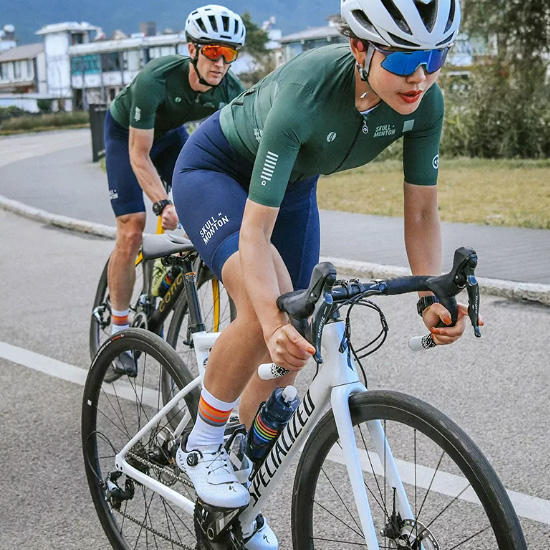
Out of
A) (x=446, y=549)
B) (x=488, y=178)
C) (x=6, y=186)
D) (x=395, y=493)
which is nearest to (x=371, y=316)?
(x=446, y=549)

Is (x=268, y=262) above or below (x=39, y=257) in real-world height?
above

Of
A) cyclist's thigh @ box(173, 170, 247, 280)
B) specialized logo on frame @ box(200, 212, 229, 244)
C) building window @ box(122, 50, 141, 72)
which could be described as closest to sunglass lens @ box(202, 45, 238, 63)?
cyclist's thigh @ box(173, 170, 247, 280)

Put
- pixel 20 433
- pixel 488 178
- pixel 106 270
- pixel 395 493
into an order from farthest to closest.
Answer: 1. pixel 488 178
2. pixel 106 270
3. pixel 20 433
4. pixel 395 493

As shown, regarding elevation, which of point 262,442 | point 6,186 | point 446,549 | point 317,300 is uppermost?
point 317,300

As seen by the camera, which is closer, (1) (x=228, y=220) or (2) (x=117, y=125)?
(1) (x=228, y=220)

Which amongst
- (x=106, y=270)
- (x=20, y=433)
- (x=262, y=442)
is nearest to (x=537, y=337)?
(x=106, y=270)

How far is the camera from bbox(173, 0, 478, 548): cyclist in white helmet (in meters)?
2.65

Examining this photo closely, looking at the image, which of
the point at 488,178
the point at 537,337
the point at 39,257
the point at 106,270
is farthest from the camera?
the point at 488,178

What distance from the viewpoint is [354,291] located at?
2.54 meters

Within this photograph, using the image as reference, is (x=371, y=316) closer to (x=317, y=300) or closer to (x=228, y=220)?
(x=228, y=220)

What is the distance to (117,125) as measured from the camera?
6184mm

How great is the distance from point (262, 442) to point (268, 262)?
65cm

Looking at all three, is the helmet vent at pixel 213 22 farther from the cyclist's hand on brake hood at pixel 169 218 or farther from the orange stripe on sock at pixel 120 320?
the orange stripe on sock at pixel 120 320

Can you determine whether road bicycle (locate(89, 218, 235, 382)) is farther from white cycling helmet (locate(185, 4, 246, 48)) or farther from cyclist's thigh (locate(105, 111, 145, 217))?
white cycling helmet (locate(185, 4, 246, 48))
